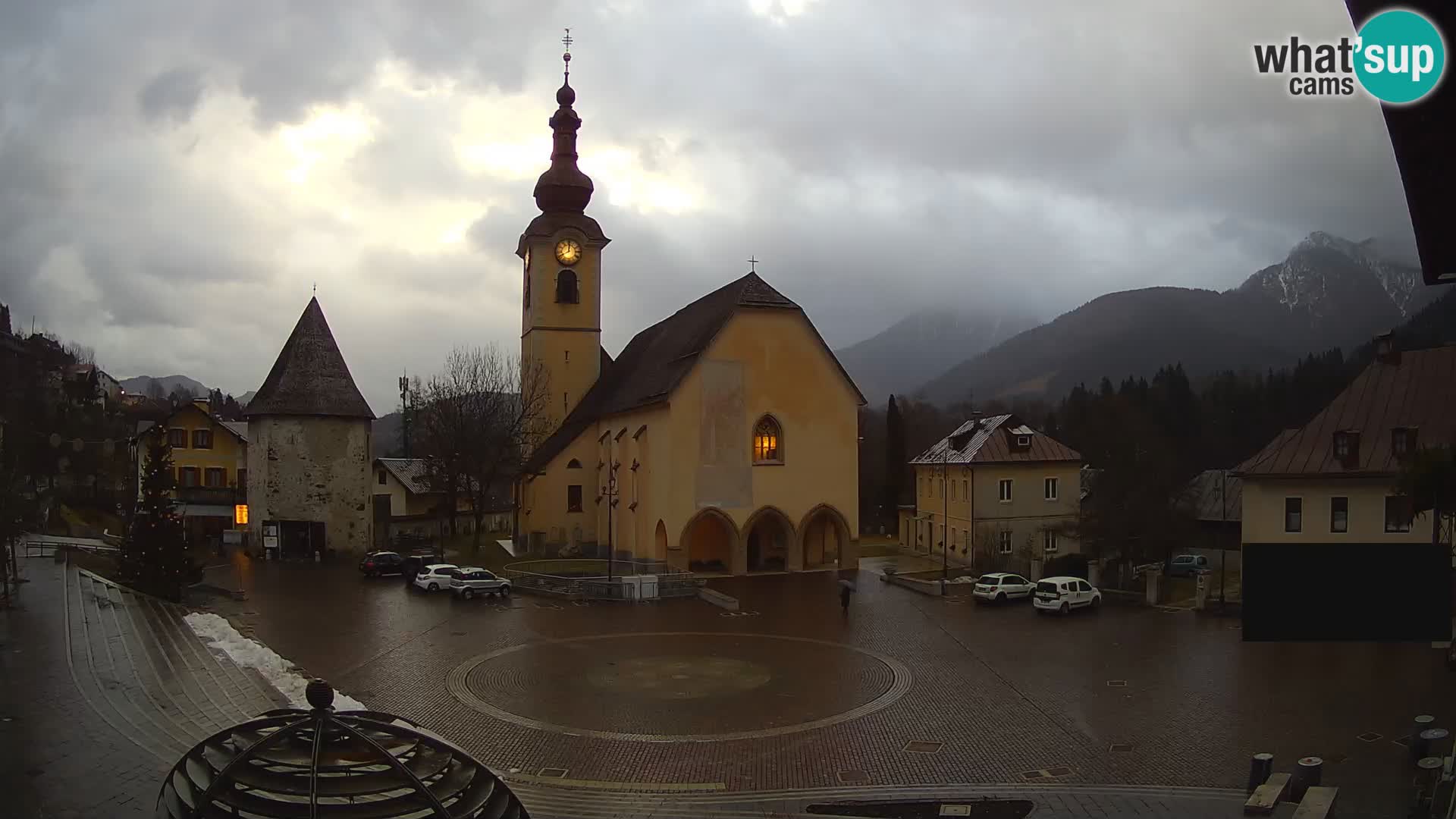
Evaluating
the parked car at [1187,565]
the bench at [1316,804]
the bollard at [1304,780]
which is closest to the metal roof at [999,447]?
the parked car at [1187,565]

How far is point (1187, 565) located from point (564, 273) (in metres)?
34.5

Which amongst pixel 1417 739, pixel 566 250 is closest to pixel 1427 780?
pixel 1417 739

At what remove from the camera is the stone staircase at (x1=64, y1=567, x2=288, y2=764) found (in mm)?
12477

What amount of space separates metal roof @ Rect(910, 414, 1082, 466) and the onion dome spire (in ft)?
75.8

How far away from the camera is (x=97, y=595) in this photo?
23.6m

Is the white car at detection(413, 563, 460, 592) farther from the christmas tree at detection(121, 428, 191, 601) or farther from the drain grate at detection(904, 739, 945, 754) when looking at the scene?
the drain grate at detection(904, 739, 945, 754)

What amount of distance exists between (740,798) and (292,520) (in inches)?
1427

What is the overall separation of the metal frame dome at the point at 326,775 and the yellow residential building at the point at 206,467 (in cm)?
5094

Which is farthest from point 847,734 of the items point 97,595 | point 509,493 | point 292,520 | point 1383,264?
point 1383,264

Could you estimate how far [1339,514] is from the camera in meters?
28.5

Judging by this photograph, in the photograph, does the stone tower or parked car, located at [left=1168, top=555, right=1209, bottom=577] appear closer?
the stone tower

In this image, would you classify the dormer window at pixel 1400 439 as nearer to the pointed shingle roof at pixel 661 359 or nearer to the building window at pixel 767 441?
the pointed shingle roof at pixel 661 359

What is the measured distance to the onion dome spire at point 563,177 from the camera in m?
50.1

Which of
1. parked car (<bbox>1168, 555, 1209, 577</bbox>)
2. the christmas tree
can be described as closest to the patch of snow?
the christmas tree
